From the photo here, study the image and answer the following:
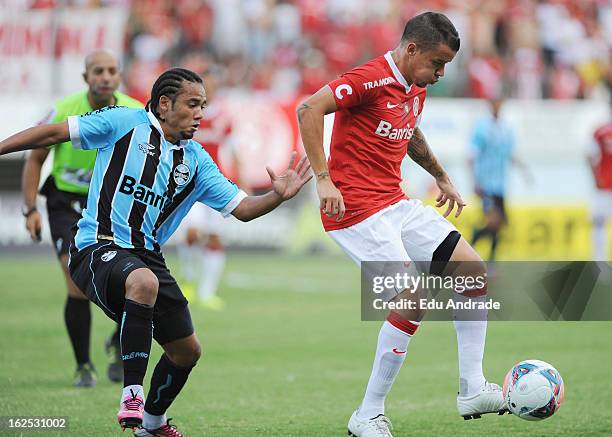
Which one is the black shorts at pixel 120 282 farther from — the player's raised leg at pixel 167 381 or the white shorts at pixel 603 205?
the white shorts at pixel 603 205

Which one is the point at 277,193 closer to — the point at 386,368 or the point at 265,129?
the point at 386,368

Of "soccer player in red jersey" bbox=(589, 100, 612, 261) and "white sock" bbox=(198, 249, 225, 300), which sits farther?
"soccer player in red jersey" bbox=(589, 100, 612, 261)

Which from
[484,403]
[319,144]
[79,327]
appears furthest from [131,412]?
[79,327]

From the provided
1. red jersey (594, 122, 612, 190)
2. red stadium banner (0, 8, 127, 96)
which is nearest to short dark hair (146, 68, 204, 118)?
red jersey (594, 122, 612, 190)

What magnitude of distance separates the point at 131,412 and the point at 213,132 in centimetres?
874

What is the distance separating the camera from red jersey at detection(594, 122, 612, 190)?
622 inches

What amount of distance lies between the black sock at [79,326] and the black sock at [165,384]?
236 centimetres

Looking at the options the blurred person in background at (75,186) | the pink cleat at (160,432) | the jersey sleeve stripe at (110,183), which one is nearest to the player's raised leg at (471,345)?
the pink cleat at (160,432)

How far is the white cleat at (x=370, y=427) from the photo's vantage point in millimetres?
6000

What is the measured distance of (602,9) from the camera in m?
25.7

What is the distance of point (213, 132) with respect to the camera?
13797 millimetres

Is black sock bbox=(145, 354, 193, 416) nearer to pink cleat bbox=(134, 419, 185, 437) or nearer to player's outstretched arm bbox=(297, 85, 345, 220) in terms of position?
pink cleat bbox=(134, 419, 185, 437)

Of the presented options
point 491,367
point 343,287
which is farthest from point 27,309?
point 491,367

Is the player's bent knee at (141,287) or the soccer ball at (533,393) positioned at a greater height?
the player's bent knee at (141,287)
